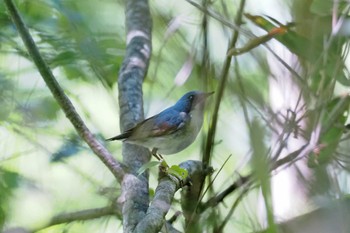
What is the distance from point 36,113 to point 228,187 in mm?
706

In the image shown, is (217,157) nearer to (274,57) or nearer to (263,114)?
(274,57)

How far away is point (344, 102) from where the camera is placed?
175 centimetres

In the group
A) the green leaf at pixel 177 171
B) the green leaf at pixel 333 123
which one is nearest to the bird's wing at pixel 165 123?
the green leaf at pixel 177 171

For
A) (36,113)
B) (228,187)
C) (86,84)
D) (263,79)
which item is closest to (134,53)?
(86,84)

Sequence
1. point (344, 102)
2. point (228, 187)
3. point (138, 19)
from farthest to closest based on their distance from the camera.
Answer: point (138, 19) → point (228, 187) → point (344, 102)

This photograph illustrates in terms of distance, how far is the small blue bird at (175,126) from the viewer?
2656mm

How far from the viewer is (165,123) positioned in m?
2.87

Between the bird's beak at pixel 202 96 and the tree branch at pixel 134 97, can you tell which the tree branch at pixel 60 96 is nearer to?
the tree branch at pixel 134 97

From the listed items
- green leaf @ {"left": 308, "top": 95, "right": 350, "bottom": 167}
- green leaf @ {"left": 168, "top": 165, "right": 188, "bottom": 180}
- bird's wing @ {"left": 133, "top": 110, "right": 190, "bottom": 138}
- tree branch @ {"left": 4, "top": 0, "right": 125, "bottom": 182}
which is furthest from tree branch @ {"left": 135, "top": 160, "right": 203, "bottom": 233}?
bird's wing @ {"left": 133, "top": 110, "right": 190, "bottom": 138}

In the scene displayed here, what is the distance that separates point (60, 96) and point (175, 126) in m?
0.96

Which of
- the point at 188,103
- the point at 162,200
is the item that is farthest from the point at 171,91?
the point at 188,103

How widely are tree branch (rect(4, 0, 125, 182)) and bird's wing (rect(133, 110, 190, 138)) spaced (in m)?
0.50

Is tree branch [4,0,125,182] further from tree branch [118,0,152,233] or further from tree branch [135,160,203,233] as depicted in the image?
tree branch [135,160,203,233]

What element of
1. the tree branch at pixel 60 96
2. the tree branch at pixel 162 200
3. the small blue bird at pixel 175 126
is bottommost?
the tree branch at pixel 162 200
